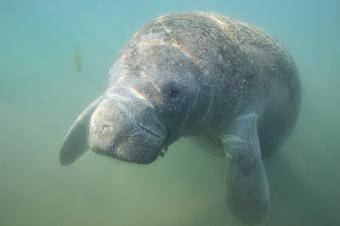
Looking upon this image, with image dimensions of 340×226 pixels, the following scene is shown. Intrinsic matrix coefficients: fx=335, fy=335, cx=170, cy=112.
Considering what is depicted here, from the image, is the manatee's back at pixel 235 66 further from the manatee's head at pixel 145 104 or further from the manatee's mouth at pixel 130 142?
the manatee's mouth at pixel 130 142

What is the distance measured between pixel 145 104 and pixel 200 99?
0.70 m

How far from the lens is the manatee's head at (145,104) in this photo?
2.65m

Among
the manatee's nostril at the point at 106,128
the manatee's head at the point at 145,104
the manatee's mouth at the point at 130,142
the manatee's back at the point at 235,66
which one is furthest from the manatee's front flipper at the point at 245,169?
the manatee's nostril at the point at 106,128

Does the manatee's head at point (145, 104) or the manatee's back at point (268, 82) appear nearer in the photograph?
the manatee's head at point (145, 104)

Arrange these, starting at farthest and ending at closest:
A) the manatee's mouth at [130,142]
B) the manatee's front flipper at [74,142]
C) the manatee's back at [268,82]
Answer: the manatee's front flipper at [74,142] < the manatee's back at [268,82] < the manatee's mouth at [130,142]

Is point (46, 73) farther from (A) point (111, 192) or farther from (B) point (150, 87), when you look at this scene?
(B) point (150, 87)

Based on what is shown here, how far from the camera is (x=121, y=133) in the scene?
263 cm

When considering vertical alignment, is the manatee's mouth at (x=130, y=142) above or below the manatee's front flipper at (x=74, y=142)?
above

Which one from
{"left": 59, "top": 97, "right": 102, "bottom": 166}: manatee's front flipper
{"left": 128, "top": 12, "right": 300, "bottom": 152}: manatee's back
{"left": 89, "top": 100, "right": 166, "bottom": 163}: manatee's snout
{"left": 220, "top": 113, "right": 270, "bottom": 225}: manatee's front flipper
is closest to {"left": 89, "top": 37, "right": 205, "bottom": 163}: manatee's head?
{"left": 89, "top": 100, "right": 166, "bottom": 163}: manatee's snout

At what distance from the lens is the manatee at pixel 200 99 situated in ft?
9.09

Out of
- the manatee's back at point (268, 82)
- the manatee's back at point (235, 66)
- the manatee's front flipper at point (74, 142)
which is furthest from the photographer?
the manatee's front flipper at point (74, 142)

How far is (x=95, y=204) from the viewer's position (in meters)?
5.59

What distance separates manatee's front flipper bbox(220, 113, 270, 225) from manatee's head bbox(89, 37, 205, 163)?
74 cm

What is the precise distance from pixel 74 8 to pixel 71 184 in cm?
7536
